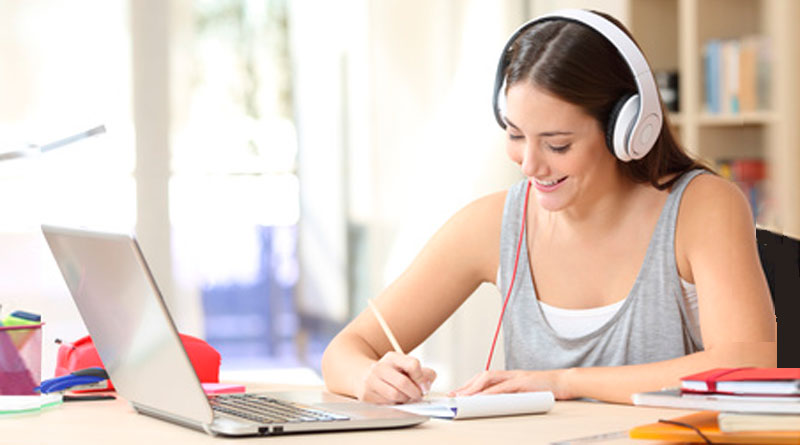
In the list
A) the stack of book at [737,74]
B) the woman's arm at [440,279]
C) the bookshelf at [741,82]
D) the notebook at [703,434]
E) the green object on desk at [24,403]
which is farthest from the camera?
the stack of book at [737,74]

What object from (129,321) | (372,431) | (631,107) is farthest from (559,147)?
(129,321)

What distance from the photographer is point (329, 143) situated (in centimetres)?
418

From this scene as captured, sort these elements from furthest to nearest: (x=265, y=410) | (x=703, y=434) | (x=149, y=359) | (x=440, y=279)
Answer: (x=440, y=279)
(x=265, y=410)
(x=149, y=359)
(x=703, y=434)

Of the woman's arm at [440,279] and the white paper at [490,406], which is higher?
the woman's arm at [440,279]

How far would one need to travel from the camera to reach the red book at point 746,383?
1.05 m

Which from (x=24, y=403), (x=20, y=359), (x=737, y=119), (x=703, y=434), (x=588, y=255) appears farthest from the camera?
(x=737, y=119)

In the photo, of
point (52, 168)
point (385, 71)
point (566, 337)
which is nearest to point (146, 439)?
point (566, 337)

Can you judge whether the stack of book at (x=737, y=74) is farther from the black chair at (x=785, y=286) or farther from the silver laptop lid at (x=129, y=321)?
the silver laptop lid at (x=129, y=321)

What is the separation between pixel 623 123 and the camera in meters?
1.60

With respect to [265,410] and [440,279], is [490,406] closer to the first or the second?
[265,410]

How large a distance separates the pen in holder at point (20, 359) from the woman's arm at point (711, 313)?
2.00ft

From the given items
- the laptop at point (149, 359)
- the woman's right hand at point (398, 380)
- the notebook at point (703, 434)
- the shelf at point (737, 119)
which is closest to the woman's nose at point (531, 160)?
the woman's right hand at point (398, 380)

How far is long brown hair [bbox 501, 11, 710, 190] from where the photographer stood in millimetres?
1617

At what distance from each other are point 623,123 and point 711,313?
12.1 inches
